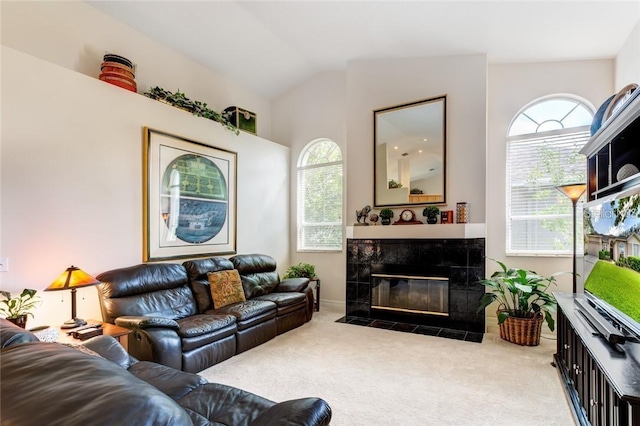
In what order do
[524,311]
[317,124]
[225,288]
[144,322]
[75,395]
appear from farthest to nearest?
[317,124] → [225,288] → [524,311] → [144,322] → [75,395]

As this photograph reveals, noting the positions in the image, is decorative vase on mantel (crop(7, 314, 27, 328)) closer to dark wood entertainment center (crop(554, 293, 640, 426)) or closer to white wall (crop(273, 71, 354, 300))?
dark wood entertainment center (crop(554, 293, 640, 426))

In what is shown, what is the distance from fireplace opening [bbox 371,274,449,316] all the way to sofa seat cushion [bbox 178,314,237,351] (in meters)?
2.30

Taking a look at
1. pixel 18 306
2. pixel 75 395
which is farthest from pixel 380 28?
pixel 18 306

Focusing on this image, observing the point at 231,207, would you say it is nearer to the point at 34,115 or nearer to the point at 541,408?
the point at 34,115

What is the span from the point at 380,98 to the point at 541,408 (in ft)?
13.8

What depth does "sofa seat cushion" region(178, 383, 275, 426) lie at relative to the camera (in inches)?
60.7

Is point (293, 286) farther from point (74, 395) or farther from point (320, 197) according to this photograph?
point (74, 395)

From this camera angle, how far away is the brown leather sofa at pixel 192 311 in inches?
112

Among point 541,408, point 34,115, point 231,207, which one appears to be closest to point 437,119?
point 231,207

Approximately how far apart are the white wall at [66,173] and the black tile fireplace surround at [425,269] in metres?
2.98

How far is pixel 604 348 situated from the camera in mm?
1859

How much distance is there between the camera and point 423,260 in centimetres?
455

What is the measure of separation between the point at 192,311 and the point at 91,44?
3147mm

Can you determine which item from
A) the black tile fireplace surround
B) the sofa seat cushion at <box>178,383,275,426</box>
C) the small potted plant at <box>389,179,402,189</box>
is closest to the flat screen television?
the black tile fireplace surround
